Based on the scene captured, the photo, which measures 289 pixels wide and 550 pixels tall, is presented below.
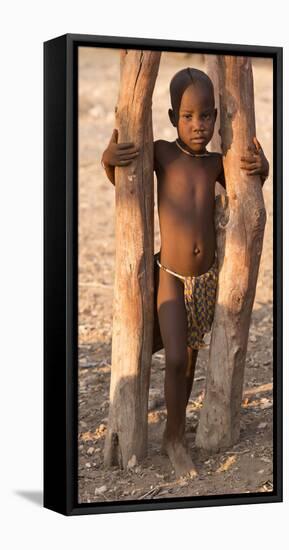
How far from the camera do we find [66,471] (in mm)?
6746

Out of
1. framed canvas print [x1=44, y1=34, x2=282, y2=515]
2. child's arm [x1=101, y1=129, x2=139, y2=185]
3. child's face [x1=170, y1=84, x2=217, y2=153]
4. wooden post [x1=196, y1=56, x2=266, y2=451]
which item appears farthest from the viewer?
wooden post [x1=196, y1=56, x2=266, y2=451]

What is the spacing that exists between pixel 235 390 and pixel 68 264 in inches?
54.5

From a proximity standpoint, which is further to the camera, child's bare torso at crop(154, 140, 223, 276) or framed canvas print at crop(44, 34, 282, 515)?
child's bare torso at crop(154, 140, 223, 276)

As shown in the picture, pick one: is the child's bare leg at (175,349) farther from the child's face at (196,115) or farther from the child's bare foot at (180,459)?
the child's face at (196,115)

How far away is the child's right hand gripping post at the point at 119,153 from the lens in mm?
6887

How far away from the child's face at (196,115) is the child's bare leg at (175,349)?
2.58ft

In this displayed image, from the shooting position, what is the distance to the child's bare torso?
707cm

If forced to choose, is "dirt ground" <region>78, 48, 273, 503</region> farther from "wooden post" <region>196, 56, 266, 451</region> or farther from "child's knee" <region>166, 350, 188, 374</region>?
"child's knee" <region>166, 350, 188, 374</region>

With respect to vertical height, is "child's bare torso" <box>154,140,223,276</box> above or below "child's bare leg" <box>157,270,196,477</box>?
above

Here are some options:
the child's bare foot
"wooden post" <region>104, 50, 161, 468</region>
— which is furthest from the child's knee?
the child's bare foot

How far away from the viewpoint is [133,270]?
23.0 feet

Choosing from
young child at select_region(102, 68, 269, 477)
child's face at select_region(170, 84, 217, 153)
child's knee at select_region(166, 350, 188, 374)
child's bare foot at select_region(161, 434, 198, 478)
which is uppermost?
child's face at select_region(170, 84, 217, 153)

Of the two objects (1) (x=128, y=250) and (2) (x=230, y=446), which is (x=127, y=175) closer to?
(1) (x=128, y=250)

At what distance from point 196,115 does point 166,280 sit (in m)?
0.95
